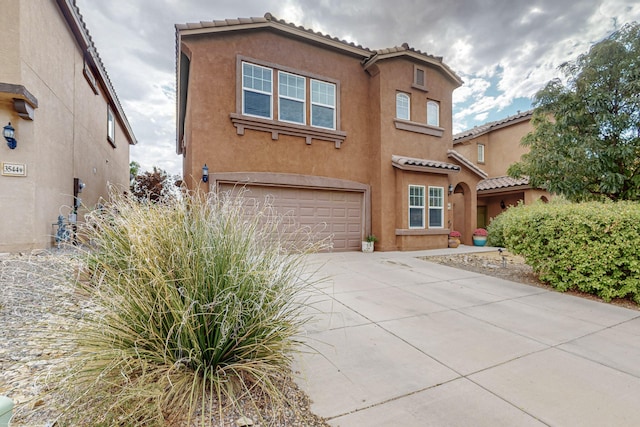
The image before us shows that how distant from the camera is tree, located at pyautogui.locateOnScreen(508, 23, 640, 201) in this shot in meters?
5.92

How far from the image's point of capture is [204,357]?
1.95 m

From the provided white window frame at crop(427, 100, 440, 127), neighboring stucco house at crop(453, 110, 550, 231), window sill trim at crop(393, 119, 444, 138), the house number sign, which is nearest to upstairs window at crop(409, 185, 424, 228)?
window sill trim at crop(393, 119, 444, 138)

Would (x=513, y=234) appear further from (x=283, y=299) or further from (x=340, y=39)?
(x=340, y=39)

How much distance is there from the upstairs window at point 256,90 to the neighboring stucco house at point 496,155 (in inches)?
481

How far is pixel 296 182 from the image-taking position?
9.00 meters

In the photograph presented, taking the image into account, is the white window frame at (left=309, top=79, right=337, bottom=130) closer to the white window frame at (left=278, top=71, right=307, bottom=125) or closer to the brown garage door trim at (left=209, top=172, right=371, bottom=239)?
the white window frame at (left=278, top=71, right=307, bottom=125)

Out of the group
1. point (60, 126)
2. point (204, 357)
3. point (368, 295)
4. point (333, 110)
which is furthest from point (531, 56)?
point (60, 126)

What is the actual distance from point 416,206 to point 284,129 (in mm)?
5633

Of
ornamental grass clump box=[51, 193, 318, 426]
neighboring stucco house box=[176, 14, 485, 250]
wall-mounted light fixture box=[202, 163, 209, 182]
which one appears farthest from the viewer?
neighboring stucco house box=[176, 14, 485, 250]

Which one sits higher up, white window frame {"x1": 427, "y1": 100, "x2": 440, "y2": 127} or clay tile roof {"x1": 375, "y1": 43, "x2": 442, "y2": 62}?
clay tile roof {"x1": 375, "y1": 43, "x2": 442, "y2": 62}

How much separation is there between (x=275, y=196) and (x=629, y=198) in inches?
349

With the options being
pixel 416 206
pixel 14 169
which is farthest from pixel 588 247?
pixel 14 169

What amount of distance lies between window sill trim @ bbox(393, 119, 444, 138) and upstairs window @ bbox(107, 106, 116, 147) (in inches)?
530

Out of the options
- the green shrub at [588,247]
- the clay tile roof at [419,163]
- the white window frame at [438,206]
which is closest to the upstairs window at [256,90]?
the clay tile roof at [419,163]
